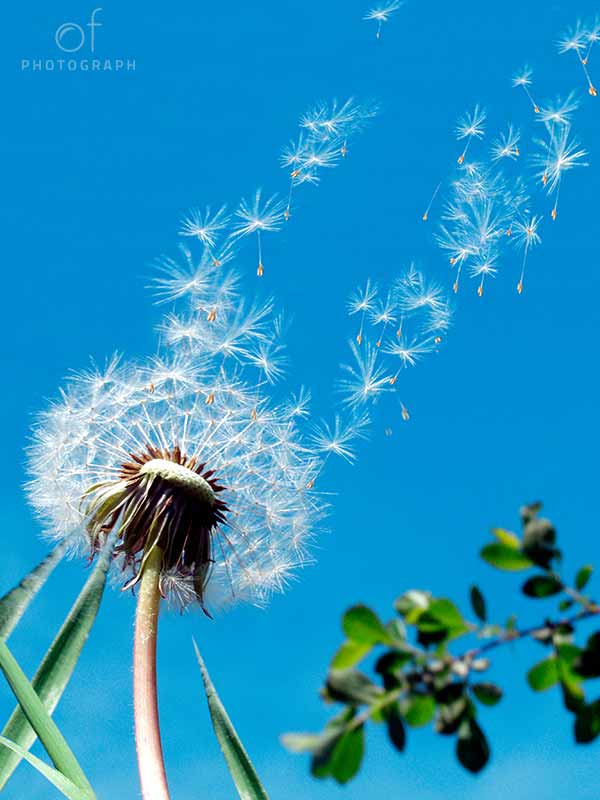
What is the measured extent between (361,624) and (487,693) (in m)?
0.12

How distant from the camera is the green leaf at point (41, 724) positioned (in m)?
3.34

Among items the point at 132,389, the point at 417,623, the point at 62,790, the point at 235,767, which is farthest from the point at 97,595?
the point at 417,623

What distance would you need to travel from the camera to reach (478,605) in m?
0.76

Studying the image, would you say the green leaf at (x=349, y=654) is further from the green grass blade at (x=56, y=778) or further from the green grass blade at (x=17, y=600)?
the green grass blade at (x=17, y=600)

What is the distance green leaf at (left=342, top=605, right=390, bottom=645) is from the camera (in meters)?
0.71

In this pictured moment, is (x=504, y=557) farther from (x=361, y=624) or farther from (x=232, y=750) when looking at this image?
(x=232, y=750)

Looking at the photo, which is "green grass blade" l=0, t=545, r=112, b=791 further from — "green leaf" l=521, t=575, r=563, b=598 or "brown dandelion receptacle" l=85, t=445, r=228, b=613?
"green leaf" l=521, t=575, r=563, b=598

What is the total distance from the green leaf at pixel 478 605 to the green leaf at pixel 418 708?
0.27 feet

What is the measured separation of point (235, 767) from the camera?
411cm

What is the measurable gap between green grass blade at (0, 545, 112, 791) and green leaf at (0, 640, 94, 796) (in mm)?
568

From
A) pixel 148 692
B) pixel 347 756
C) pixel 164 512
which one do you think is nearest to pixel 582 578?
pixel 347 756

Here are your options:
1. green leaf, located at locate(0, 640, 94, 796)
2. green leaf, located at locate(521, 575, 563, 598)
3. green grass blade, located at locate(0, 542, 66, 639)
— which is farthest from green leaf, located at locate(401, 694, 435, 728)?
green grass blade, located at locate(0, 542, 66, 639)

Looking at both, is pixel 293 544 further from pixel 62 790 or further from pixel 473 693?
pixel 473 693

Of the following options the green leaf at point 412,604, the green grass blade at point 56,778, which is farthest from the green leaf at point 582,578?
the green grass blade at point 56,778
